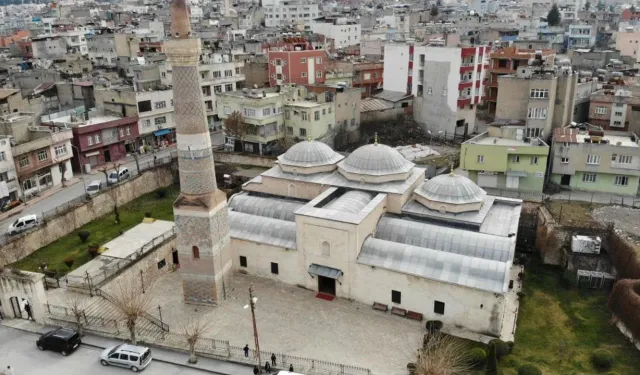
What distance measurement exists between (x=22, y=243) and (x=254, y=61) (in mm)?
43571

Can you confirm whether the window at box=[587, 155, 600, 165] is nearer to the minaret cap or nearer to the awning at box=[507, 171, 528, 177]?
the awning at box=[507, 171, 528, 177]

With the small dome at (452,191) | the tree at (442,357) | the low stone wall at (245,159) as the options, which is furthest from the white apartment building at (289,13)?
the tree at (442,357)

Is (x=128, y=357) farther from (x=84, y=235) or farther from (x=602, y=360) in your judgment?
(x=602, y=360)

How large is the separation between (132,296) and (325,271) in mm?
10791

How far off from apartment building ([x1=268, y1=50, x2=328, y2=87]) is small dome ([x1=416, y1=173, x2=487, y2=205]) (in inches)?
1408

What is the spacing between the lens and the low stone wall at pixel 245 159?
5288 centimetres

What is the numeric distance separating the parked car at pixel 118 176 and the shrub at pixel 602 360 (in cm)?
3890

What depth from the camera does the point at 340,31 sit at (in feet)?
358

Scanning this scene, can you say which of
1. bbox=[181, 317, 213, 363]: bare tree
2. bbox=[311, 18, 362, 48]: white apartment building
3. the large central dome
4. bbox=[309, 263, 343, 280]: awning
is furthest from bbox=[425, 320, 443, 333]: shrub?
→ bbox=[311, 18, 362, 48]: white apartment building

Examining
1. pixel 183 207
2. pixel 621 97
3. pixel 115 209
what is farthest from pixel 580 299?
pixel 115 209

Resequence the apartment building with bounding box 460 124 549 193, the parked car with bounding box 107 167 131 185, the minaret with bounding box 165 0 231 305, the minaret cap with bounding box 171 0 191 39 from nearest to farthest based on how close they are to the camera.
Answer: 1. the minaret cap with bounding box 171 0 191 39
2. the minaret with bounding box 165 0 231 305
3. the apartment building with bounding box 460 124 549 193
4. the parked car with bounding box 107 167 131 185

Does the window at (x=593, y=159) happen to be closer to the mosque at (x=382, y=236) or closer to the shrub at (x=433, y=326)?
the mosque at (x=382, y=236)

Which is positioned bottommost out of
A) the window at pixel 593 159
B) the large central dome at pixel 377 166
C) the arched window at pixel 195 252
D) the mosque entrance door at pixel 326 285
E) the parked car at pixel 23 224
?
the mosque entrance door at pixel 326 285

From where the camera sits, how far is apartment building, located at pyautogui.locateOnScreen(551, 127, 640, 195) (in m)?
42.5
